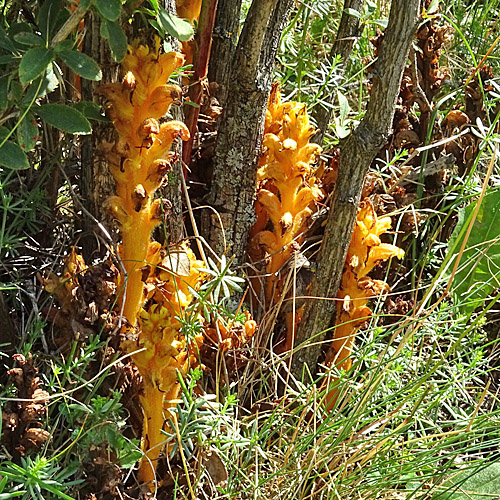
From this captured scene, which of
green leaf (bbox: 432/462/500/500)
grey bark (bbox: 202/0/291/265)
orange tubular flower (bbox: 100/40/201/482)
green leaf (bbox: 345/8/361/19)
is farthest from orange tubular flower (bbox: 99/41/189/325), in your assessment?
green leaf (bbox: 432/462/500/500)

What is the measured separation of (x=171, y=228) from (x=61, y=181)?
1.04 feet

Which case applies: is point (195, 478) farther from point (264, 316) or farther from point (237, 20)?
point (237, 20)

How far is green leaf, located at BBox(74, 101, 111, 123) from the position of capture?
1.27 metres

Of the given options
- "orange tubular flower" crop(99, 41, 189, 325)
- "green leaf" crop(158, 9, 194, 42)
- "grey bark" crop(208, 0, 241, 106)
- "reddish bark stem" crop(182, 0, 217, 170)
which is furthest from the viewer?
"grey bark" crop(208, 0, 241, 106)

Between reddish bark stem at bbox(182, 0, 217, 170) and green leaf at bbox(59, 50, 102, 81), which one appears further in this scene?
reddish bark stem at bbox(182, 0, 217, 170)

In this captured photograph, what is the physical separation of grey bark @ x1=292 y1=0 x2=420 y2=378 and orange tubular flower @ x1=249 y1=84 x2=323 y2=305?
75 millimetres

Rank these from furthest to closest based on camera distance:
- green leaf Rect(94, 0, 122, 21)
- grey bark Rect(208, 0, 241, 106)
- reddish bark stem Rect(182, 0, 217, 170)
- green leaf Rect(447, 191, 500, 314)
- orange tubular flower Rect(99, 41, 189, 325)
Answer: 1. green leaf Rect(447, 191, 500, 314)
2. grey bark Rect(208, 0, 241, 106)
3. reddish bark stem Rect(182, 0, 217, 170)
4. orange tubular flower Rect(99, 41, 189, 325)
5. green leaf Rect(94, 0, 122, 21)

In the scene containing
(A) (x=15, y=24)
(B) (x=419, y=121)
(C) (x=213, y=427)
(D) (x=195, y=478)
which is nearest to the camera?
(A) (x=15, y=24)

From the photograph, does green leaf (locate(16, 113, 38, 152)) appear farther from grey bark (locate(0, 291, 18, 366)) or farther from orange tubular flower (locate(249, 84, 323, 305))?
orange tubular flower (locate(249, 84, 323, 305))

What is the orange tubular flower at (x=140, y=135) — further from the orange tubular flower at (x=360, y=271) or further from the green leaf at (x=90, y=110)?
the orange tubular flower at (x=360, y=271)

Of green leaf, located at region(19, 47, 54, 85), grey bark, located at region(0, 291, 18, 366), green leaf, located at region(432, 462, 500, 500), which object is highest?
green leaf, located at region(19, 47, 54, 85)

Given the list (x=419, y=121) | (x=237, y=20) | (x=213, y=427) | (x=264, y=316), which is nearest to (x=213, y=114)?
(x=237, y=20)

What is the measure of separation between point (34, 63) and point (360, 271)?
914 millimetres

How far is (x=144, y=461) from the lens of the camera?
1407 mm
